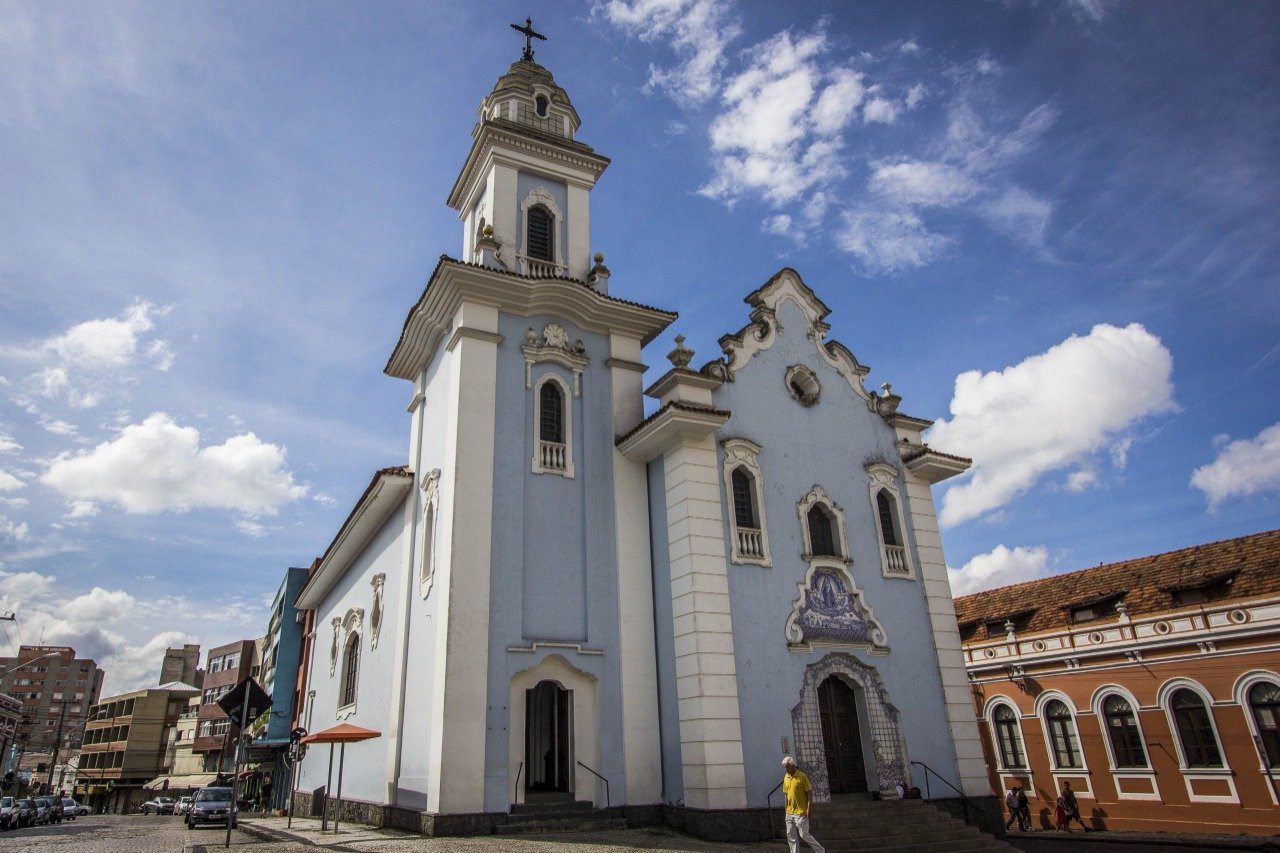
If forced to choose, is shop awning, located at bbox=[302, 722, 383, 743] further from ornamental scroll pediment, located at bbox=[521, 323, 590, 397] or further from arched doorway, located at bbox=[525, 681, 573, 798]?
ornamental scroll pediment, located at bbox=[521, 323, 590, 397]

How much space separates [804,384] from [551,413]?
6357 mm

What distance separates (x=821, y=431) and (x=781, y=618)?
Result: 490 cm

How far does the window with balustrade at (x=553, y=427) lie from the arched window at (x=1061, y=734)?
19.1 metres

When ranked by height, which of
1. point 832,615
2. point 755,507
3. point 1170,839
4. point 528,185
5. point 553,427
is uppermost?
point 528,185

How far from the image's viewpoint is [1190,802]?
22234mm

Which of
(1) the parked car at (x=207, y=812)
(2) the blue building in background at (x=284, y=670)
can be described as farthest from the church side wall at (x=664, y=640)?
(2) the blue building in background at (x=284, y=670)

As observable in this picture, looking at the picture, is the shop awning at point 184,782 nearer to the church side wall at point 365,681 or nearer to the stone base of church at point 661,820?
the church side wall at point 365,681

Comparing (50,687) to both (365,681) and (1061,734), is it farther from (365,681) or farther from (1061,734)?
(1061,734)

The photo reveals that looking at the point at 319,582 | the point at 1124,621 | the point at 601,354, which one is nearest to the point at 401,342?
the point at 601,354

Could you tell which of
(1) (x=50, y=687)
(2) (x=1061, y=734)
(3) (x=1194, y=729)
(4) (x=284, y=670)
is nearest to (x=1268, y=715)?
(3) (x=1194, y=729)

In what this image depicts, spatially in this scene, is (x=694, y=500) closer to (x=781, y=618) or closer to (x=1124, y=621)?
(x=781, y=618)

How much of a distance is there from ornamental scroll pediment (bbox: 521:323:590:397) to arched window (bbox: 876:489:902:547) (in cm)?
784

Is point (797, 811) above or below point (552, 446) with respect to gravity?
below

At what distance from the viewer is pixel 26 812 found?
3459 cm
